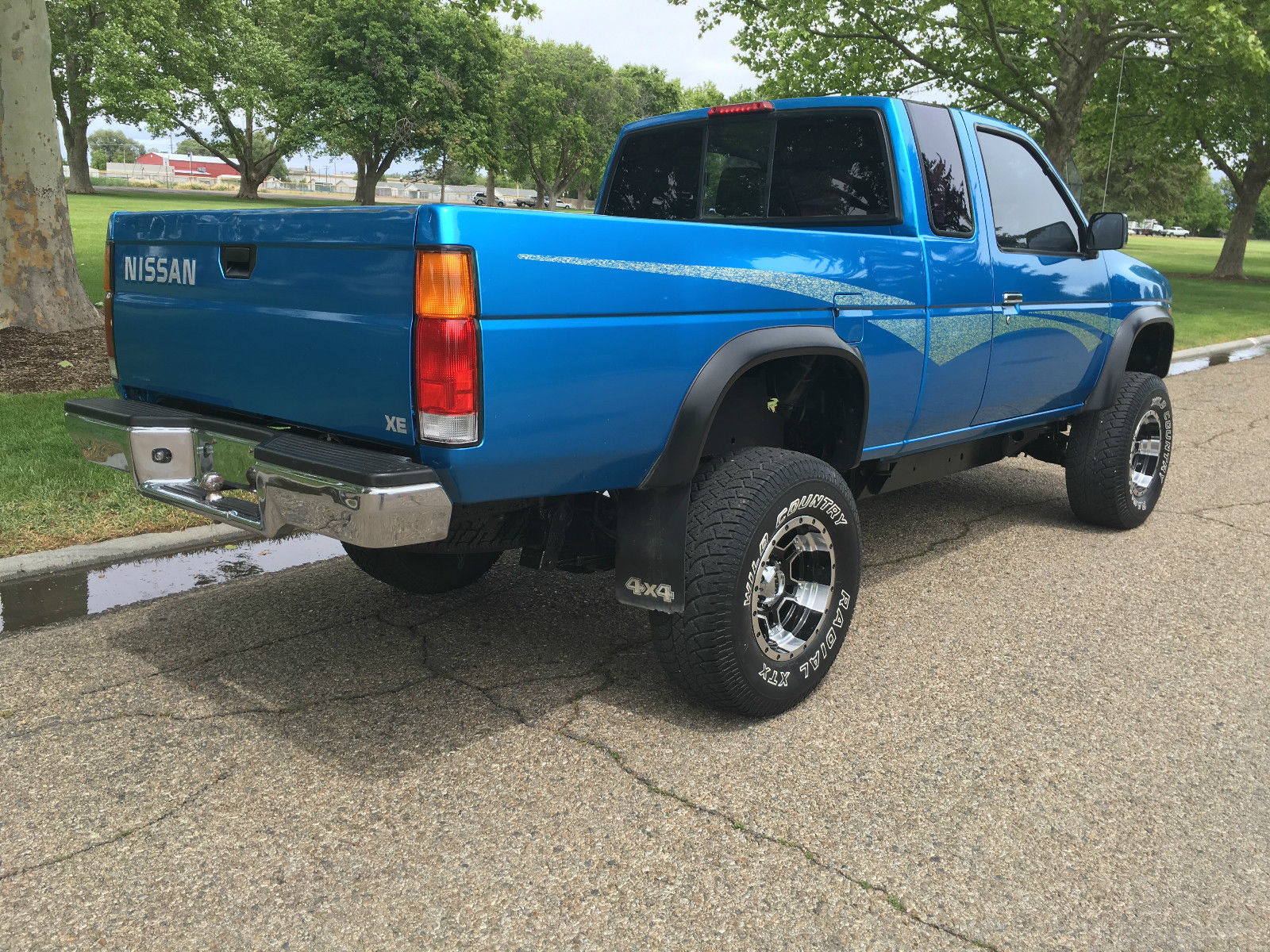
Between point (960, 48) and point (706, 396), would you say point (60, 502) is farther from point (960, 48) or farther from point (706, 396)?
point (960, 48)

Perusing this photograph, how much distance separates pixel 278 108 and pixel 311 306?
5378cm

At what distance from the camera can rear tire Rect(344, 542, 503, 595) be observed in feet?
13.6

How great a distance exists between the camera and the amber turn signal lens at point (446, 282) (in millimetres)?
2473

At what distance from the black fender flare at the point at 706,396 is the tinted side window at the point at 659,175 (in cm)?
160

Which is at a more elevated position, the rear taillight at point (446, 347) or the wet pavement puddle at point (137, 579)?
the rear taillight at point (446, 347)

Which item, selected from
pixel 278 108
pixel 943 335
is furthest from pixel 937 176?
pixel 278 108

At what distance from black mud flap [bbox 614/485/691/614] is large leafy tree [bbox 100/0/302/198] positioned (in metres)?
51.7

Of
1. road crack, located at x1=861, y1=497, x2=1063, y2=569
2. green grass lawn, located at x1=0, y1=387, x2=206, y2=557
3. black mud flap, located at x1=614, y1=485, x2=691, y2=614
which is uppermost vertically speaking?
black mud flap, located at x1=614, y1=485, x2=691, y2=614

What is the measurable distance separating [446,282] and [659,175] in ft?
8.42

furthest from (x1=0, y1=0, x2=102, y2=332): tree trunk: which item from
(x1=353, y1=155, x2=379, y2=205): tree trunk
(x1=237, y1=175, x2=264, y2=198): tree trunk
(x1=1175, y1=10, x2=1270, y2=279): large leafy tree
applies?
(x1=237, y1=175, x2=264, y2=198): tree trunk

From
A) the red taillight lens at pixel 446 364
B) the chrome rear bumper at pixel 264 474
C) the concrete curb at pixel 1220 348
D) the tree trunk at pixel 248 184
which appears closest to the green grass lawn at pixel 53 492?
the chrome rear bumper at pixel 264 474

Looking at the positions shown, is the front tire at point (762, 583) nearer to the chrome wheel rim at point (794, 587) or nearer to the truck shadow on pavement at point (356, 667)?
the chrome wheel rim at point (794, 587)

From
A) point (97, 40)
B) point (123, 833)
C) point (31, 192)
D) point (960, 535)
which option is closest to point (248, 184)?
point (97, 40)

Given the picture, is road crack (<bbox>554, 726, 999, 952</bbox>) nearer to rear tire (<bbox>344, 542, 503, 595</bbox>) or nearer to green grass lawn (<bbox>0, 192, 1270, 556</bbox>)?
rear tire (<bbox>344, 542, 503, 595</bbox>)
